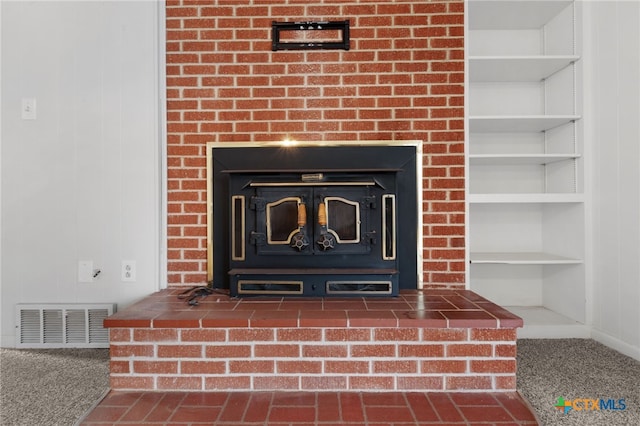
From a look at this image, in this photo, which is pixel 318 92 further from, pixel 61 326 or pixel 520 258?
pixel 61 326

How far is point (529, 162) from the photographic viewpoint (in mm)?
2672

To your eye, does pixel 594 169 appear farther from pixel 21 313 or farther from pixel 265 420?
pixel 21 313

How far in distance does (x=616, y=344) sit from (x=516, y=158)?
1217 mm

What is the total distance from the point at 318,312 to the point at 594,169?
1.98 meters

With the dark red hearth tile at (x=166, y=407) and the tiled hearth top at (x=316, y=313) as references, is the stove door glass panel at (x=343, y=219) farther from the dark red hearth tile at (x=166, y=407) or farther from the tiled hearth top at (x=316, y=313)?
the dark red hearth tile at (x=166, y=407)

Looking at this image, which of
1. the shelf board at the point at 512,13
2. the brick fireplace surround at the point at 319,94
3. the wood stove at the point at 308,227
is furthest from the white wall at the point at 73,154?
the shelf board at the point at 512,13

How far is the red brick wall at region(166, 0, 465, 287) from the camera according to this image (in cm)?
228

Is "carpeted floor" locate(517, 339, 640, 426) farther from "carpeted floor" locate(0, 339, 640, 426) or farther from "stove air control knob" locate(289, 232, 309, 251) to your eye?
"stove air control knob" locate(289, 232, 309, 251)

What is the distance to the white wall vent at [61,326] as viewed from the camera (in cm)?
220

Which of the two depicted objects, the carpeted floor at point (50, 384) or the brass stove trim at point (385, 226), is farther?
the brass stove trim at point (385, 226)

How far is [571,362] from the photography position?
6.57 ft

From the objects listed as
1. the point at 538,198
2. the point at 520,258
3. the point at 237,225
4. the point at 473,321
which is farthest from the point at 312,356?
the point at 538,198

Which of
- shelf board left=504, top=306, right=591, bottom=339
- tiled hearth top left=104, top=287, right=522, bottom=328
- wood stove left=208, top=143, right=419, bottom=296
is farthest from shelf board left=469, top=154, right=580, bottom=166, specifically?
shelf board left=504, top=306, right=591, bottom=339

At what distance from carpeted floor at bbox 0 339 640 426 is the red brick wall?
0.59m
